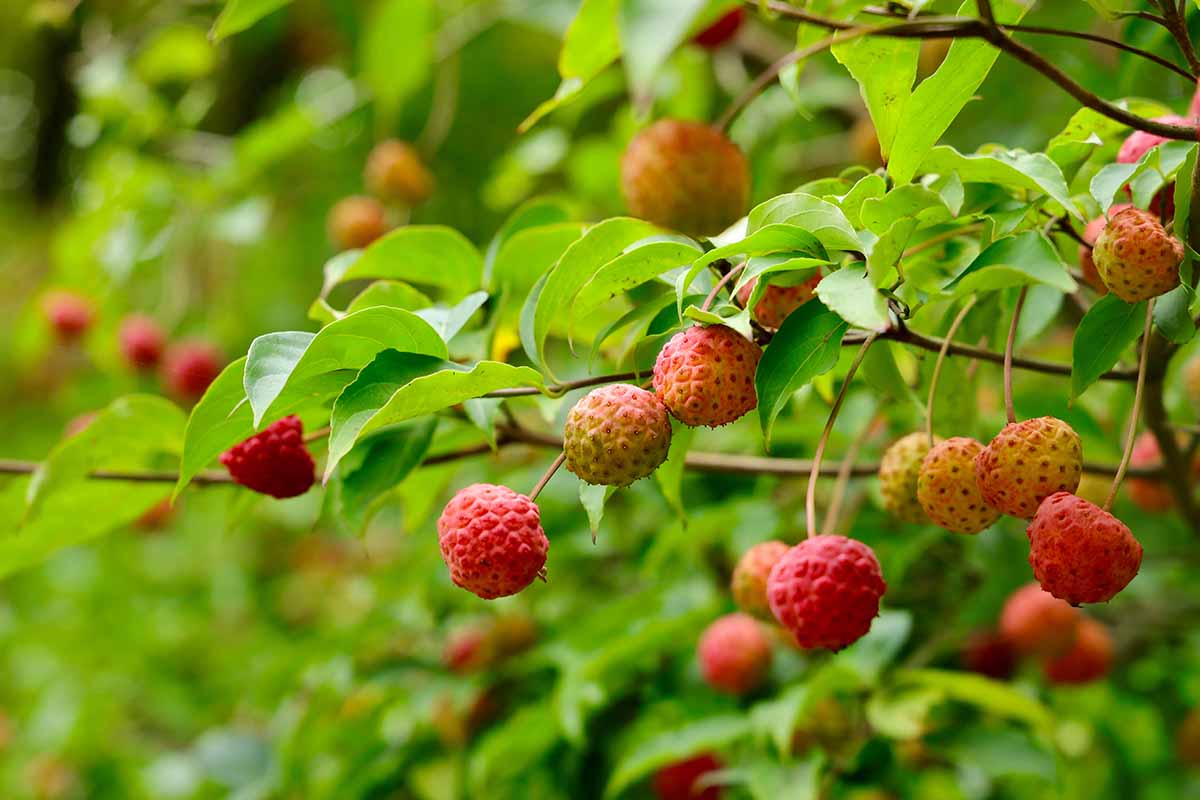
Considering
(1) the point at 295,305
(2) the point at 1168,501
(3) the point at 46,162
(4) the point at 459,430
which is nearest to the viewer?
(4) the point at 459,430

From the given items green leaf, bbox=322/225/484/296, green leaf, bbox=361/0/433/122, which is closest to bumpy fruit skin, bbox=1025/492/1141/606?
green leaf, bbox=322/225/484/296

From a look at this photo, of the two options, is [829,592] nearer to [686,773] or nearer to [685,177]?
[685,177]

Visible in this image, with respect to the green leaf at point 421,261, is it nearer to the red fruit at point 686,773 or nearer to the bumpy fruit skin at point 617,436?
the bumpy fruit skin at point 617,436

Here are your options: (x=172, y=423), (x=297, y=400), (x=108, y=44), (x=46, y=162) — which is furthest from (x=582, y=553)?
(x=46, y=162)

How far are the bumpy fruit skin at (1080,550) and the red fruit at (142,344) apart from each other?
7.67 ft

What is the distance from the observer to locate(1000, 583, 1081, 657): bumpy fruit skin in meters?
1.75

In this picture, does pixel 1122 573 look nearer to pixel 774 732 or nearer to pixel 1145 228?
pixel 1145 228

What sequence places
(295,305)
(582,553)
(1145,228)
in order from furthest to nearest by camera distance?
(295,305) → (582,553) → (1145,228)

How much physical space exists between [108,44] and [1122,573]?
3.17m

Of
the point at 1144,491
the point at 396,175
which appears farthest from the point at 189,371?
the point at 1144,491

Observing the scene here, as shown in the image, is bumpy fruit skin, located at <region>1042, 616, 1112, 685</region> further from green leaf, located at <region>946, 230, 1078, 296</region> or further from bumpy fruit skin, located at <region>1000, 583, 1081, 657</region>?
green leaf, located at <region>946, 230, 1078, 296</region>

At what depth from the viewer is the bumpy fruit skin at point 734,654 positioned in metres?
1.66

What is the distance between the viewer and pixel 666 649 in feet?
6.27

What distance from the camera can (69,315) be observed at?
288cm
